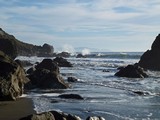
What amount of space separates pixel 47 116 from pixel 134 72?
3846 centimetres

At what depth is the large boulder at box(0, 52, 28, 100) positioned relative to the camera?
25.6 m

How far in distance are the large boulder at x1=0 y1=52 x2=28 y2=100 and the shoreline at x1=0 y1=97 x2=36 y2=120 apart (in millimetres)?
601

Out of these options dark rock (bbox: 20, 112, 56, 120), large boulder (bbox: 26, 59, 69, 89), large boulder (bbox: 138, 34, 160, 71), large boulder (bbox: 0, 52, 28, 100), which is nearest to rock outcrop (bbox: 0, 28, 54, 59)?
large boulder (bbox: 138, 34, 160, 71)

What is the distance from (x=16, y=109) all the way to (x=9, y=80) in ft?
14.1

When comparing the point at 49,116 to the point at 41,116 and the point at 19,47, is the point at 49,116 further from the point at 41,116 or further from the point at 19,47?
the point at 19,47

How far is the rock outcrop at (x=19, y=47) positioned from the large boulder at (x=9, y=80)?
137 feet

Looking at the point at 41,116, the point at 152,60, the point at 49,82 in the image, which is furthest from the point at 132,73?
the point at 41,116

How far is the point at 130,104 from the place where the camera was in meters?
26.6

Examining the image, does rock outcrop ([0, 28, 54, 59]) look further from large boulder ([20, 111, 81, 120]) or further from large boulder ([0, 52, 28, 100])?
large boulder ([20, 111, 81, 120])

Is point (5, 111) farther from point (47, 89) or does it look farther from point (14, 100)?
point (47, 89)

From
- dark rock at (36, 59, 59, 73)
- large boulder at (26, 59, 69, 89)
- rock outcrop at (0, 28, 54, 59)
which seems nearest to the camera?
large boulder at (26, 59, 69, 89)

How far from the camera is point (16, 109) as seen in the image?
894 inches

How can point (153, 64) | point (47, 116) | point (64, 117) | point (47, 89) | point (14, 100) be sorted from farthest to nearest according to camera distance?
point (153, 64) < point (47, 89) < point (14, 100) < point (64, 117) < point (47, 116)

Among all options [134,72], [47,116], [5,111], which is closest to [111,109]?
[5,111]
